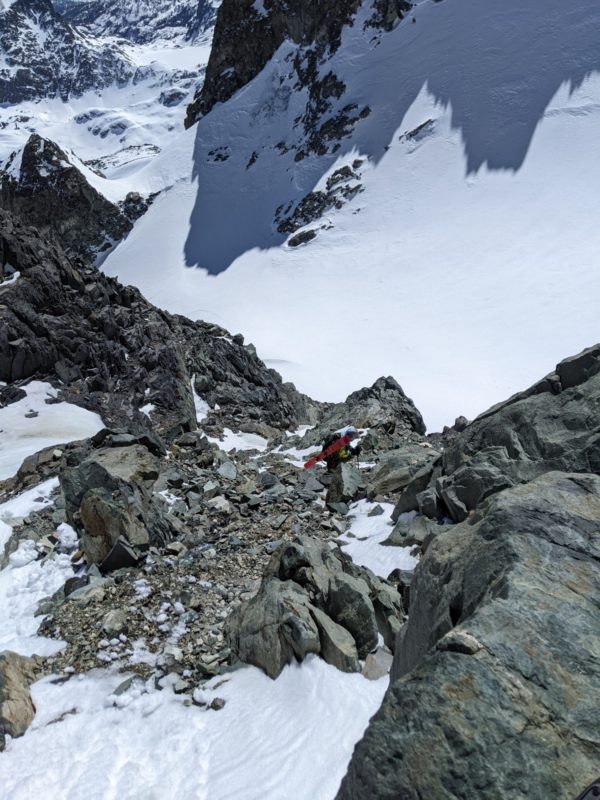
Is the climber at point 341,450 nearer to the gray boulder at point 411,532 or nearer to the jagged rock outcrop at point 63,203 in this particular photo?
the gray boulder at point 411,532

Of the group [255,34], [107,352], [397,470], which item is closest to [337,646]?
[397,470]

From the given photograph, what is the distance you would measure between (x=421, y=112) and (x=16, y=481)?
5306 cm

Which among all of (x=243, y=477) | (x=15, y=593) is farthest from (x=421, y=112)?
(x=15, y=593)

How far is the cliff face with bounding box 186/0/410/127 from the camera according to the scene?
62906mm

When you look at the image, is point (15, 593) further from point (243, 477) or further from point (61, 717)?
point (243, 477)

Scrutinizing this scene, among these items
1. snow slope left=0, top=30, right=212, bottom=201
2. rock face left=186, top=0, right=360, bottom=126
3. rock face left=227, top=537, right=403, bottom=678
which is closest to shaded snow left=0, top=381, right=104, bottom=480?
rock face left=227, top=537, right=403, bottom=678

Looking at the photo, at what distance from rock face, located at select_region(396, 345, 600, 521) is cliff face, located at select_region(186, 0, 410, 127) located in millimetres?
67289

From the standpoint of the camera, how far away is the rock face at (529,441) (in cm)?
703

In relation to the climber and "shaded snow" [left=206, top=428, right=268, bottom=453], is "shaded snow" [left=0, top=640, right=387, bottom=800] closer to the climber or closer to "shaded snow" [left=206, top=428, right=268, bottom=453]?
the climber

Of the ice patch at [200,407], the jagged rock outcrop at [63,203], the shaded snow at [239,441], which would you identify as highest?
the jagged rock outcrop at [63,203]

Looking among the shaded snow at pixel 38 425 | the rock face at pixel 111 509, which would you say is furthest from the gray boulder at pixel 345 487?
the shaded snow at pixel 38 425

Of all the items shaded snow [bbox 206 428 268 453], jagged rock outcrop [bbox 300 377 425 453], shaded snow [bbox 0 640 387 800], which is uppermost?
shaded snow [bbox 206 428 268 453]

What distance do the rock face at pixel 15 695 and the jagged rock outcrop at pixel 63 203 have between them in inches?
2655

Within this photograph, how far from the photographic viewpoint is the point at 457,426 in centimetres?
2023
